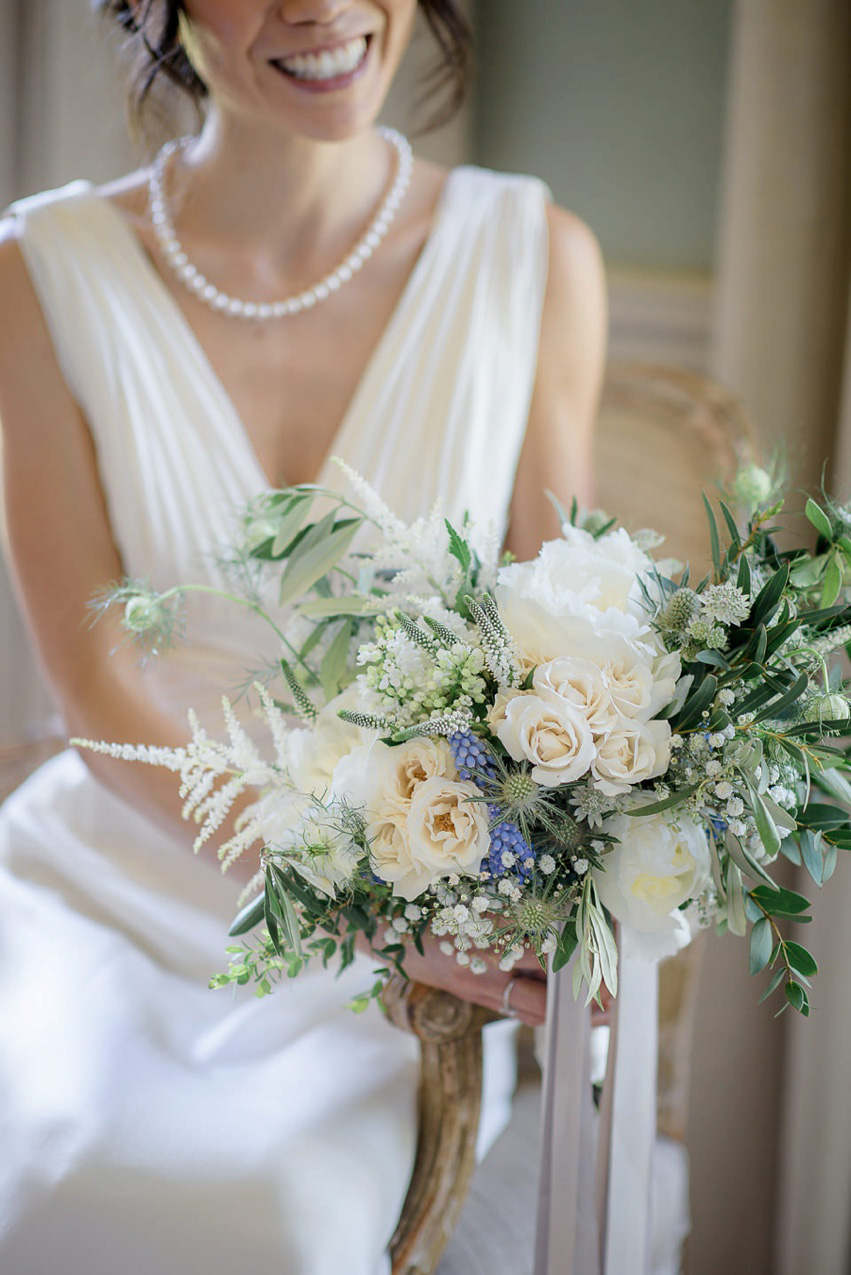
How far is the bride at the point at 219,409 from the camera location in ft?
3.79

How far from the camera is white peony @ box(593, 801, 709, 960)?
72 cm

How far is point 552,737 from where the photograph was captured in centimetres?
68

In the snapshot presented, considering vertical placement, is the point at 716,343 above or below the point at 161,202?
below

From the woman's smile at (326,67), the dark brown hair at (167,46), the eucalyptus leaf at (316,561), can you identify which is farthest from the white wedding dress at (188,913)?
the eucalyptus leaf at (316,561)

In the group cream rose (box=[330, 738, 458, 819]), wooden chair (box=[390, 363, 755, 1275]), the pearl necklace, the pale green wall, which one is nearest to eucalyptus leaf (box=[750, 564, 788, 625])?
cream rose (box=[330, 738, 458, 819])

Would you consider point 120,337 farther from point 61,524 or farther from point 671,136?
point 671,136

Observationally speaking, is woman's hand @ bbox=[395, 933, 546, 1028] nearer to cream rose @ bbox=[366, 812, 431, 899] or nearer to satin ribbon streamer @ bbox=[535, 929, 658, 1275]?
satin ribbon streamer @ bbox=[535, 929, 658, 1275]

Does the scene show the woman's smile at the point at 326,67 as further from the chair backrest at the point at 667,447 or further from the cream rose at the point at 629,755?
the cream rose at the point at 629,755

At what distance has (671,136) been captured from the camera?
1939 mm

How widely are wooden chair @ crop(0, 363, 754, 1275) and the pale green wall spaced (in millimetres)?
386

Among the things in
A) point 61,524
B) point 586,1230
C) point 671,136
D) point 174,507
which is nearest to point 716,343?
point 671,136

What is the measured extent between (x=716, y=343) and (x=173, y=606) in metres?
1.15

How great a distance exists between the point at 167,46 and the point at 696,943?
4.07ft

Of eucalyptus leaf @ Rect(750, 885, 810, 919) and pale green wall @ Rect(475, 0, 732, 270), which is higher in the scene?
pale green wall @ Rect(475, 0, 732, 270)
